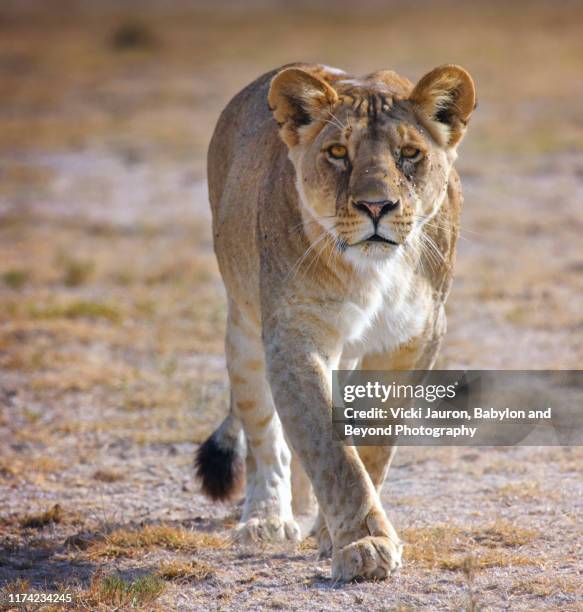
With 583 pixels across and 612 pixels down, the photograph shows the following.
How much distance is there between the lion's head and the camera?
4152 millimetres

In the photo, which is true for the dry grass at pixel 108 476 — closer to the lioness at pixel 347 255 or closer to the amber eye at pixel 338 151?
the lioness at pixel 347 255

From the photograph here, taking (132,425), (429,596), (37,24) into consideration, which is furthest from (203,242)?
(37,24)

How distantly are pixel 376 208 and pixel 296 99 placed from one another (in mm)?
636

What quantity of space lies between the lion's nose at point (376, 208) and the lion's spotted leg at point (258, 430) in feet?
4.12

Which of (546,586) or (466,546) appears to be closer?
(546,586)

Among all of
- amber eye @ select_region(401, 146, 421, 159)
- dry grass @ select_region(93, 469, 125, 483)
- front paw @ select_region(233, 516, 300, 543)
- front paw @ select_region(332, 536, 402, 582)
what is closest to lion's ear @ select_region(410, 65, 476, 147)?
amber eye @ select_region(401, 146, 421, 159)

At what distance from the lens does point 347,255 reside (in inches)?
168

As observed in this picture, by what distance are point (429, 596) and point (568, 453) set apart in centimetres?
193

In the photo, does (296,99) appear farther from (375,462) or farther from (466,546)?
(466,546)

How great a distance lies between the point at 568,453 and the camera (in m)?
5.82

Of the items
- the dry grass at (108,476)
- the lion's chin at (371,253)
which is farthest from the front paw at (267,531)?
the lion's chin at (371,253)

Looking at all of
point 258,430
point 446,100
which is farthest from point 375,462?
point 446,100

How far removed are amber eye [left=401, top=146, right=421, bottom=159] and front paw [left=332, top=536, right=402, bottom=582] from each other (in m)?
1.22

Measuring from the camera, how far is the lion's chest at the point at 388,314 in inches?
174
